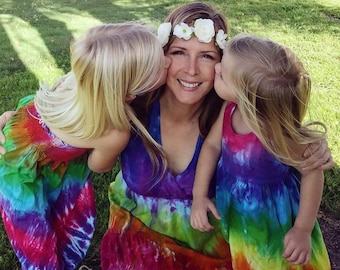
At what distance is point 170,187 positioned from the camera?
8.07ft

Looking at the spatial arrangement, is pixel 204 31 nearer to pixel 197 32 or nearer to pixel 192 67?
pixel 197 32

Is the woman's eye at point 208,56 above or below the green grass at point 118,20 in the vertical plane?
above

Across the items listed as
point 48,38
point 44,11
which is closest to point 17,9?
point 44,11

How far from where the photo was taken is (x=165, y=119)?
2.47 m

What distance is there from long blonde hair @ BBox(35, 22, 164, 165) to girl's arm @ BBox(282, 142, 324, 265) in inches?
28.2

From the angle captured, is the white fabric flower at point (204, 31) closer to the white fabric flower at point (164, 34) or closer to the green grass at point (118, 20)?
the white fabric flower at point (164, 34)

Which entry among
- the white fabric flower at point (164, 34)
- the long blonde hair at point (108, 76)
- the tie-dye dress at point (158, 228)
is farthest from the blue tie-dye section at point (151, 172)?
the white fabric flower at point (164, 34)

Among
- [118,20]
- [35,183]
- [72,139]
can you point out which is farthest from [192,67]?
[118,20]

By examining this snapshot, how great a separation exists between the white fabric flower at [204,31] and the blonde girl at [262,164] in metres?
0.12

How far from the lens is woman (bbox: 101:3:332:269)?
2367 millimetres

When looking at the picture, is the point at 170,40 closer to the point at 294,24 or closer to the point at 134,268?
the point at 134,268

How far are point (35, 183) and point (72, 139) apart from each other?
12.0 inches

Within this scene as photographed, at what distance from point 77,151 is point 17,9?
716cm

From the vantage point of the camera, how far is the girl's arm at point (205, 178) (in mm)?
2303
